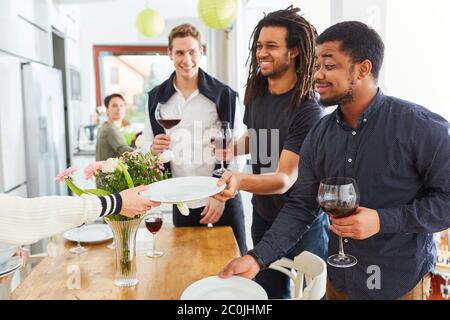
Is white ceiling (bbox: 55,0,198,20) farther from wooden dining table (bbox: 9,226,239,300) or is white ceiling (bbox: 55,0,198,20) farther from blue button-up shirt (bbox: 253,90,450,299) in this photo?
blue button-up shirt (bbox: 253,90,450,299)

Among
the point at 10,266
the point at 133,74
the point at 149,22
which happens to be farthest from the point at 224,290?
the point at 133,74

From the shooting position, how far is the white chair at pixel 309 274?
1.17m

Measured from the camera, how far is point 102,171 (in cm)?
131

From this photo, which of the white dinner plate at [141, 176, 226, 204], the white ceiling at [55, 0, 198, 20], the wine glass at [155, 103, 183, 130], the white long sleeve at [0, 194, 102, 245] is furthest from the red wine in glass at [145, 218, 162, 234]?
the white ceiling at [55, 0, 198, 20]

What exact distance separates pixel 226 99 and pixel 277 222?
98cm

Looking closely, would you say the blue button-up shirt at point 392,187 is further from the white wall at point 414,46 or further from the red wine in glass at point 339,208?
the white wall at point 414,46

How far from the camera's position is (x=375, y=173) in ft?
4.25

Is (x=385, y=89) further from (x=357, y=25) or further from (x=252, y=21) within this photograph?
(x=252, y=21)

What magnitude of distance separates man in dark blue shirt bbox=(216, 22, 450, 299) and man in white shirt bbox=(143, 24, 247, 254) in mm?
861

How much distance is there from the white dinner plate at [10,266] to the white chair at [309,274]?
0.85 m

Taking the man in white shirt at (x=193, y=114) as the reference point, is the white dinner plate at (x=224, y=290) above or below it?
below

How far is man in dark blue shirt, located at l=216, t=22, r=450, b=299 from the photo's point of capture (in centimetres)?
122

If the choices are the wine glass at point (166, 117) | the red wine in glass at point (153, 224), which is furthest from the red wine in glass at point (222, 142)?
the red wine in glass at point (153, 224)
